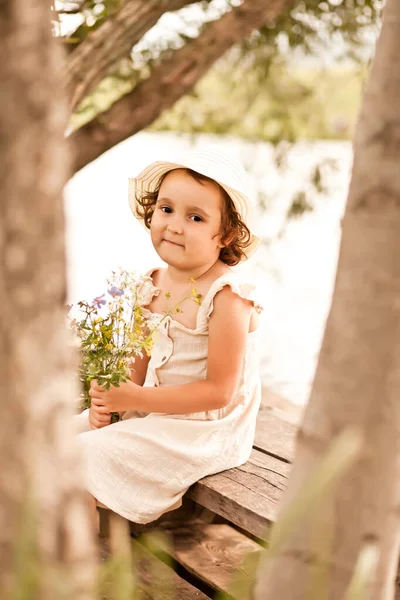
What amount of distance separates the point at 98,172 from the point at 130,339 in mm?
9952

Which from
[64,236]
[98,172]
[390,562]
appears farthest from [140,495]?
[98,172]

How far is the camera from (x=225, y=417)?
2.86 metres

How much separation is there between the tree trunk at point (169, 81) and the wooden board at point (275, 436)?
56.8 inches

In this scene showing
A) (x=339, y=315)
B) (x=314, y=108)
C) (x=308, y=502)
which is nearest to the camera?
(x=308, y=502)

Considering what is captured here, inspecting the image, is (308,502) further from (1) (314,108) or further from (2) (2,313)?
(1) (314,108)

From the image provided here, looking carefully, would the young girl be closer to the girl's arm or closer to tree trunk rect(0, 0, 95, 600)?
the girl's arm

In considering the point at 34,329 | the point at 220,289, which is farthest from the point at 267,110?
the point at 34,329

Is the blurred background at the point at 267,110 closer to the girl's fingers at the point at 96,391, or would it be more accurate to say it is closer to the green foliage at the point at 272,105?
the green foliage at the point at 272,105

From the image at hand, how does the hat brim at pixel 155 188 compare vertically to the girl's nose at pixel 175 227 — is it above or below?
above

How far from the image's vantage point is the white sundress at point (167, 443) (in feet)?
8.84

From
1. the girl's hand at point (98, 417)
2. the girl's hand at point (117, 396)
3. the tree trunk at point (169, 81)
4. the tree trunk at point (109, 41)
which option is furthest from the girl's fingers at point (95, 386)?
the tree trunk at point (169, 81)

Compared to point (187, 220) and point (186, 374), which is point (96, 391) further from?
point (187, 220)

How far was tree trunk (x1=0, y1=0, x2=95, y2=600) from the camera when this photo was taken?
93 centimetres

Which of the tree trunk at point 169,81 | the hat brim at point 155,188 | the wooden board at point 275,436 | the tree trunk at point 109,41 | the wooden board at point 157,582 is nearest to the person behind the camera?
the wooden board at point 157,582
